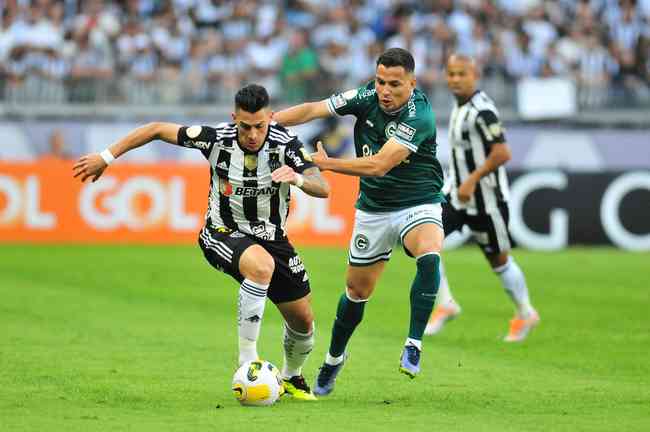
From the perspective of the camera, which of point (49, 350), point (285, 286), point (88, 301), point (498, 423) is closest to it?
point (498, 423)

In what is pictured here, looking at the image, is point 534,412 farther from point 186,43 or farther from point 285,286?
point 186,43

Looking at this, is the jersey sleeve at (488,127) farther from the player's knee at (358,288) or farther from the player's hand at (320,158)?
the player's hand at (320,158)

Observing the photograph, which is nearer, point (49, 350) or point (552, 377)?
point (552, 377)

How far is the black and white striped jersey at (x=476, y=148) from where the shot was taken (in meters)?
11.9

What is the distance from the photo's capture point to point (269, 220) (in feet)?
27.2

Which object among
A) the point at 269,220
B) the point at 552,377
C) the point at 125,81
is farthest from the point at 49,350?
the point at 125,81

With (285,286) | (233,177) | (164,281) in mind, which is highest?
(233,177)

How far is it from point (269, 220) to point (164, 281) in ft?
27.3

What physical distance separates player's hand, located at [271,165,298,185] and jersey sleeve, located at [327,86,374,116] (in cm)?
139

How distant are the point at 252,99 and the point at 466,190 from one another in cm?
449

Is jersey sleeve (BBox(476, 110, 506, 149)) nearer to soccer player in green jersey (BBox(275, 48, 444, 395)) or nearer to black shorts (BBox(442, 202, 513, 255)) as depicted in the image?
black shorts (BBox(442, 202, 513, 255))

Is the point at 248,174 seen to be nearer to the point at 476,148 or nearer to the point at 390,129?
the point at 390,129

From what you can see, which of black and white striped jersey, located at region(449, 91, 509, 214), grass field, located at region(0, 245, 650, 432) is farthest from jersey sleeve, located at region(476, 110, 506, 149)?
grass field, located at region(0, 245, 650, 432)

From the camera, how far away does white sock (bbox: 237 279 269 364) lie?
790 centimetres
